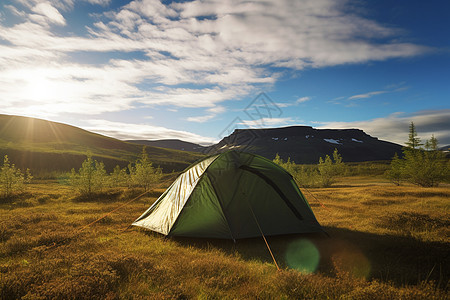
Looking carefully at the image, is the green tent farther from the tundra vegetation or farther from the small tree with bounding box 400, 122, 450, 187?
the small tree with bounding box 400, 122, 450, 187

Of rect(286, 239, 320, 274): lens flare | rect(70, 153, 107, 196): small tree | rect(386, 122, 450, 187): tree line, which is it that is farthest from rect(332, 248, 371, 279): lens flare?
rect(386, 122, 450, 187): tree line

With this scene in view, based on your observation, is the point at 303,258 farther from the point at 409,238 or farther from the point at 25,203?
the point at 25,203

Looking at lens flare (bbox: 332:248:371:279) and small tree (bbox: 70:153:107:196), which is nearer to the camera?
lens flare (bbox: 332:248:371:279)

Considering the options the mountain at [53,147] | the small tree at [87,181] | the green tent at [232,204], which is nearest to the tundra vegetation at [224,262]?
the green tent at [232,204]

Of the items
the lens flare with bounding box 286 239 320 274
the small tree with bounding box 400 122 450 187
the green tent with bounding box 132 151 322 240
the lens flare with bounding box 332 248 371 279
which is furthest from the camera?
the small tree with bounding box 400 122 450 187

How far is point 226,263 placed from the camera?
19.1 ft

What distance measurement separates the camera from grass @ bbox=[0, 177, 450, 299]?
4.32 metres

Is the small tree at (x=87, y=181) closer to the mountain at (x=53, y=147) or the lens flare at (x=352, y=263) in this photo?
the lens flare at (x=352, y=263)

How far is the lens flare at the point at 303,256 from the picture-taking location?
6.05 meters

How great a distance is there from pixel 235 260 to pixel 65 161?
91502mm

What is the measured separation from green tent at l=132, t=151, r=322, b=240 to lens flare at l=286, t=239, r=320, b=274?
647 mm

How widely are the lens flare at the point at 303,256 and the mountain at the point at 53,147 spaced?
6824 cm

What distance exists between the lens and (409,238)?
25.7 ft

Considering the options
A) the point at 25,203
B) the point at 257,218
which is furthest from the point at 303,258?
the point at 25,203
